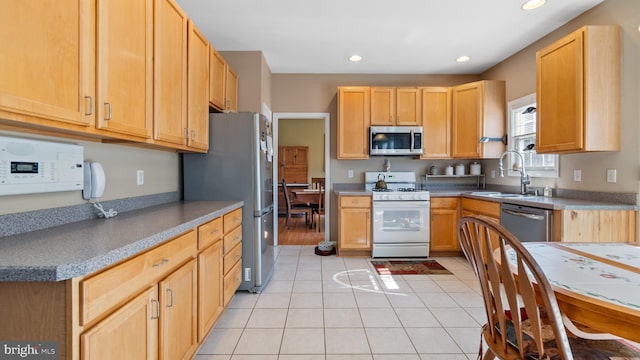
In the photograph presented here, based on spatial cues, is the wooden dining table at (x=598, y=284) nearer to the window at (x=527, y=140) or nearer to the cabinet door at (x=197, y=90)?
the window at (x=527, y=140)

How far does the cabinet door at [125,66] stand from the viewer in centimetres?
133

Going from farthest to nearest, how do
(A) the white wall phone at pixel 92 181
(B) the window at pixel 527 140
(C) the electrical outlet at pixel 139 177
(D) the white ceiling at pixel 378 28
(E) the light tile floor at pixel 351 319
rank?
(B) the window at pixel 527 140
(D) the white ceiling at pixel 378 28
(C) the electrical outlet at pixel 139 177
(E) the light tile floor at pixel 351 319
(A) the white wall phone at pixel 92 181

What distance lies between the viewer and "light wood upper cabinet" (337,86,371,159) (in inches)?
160

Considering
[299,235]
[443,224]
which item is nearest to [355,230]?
[443,224]

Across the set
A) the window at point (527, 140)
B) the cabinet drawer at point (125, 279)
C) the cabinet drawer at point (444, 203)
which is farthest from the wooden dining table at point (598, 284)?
the cabinet drawer at point (444, 203)

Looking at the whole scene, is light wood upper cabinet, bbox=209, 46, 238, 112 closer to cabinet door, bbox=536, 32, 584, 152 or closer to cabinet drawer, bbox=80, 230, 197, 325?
cabinet drawer, bbox=80, 230, 197, 325

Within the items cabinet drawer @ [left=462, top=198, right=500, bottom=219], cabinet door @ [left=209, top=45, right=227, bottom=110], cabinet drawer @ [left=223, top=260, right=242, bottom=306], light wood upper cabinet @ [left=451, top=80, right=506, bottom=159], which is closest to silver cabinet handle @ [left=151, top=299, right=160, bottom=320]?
cabinet drawer @ [left=223, top=260, right=242, bottom=306]

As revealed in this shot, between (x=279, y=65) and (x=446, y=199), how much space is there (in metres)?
2.87

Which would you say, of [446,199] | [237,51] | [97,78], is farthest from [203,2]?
[446,199]

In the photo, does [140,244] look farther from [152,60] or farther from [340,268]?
[340,268]

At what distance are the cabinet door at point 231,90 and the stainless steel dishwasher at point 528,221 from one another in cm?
297

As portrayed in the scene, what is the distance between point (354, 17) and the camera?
9.21ft

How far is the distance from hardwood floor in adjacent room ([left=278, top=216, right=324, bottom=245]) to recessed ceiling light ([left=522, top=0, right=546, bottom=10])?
3725 millimetres

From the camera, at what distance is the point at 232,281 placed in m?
2.35
